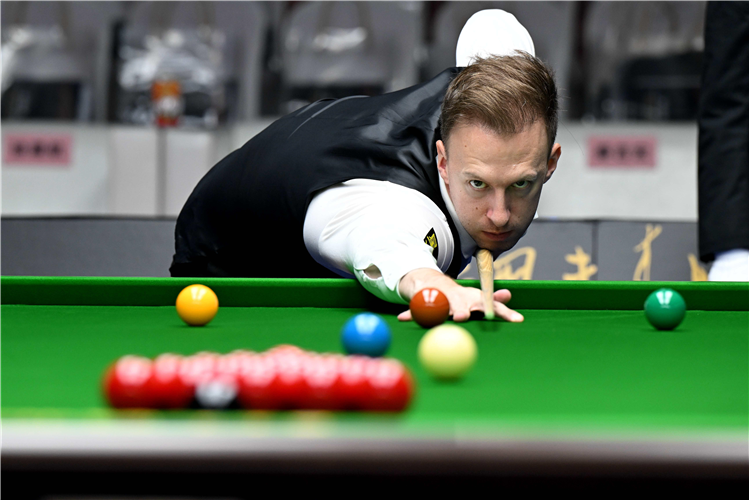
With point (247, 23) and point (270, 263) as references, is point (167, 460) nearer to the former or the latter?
point (270, 263)

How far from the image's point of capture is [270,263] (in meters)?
2.70

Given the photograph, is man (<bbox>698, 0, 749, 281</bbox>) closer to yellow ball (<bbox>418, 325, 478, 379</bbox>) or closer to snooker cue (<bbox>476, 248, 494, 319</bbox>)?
snooker cue (<bbox>476, 248, 494, 319</bbox>)

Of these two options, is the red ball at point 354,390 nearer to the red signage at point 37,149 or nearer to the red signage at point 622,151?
the red signage at point 622,151

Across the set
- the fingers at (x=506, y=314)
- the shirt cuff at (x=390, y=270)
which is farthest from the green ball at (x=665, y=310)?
the shirt cuff at (x=390, y=270)

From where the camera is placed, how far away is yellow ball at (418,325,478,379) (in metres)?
1.05

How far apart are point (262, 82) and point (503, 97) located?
12.2 feet

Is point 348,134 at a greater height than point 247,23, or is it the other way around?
point 247,23

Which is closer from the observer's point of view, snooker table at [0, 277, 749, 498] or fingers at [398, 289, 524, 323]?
snooker table at [0, 277, 749, 498]

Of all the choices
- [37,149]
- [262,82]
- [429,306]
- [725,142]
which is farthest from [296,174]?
[37,149]

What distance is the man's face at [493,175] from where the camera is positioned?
2.24 metres

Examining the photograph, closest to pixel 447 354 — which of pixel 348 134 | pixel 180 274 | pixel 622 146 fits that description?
pixel 348 134

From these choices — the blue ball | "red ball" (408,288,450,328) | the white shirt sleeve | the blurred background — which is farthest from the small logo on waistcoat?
the blurred background

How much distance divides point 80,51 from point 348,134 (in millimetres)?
3844

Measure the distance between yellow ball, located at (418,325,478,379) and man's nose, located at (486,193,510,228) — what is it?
4.18 feet
